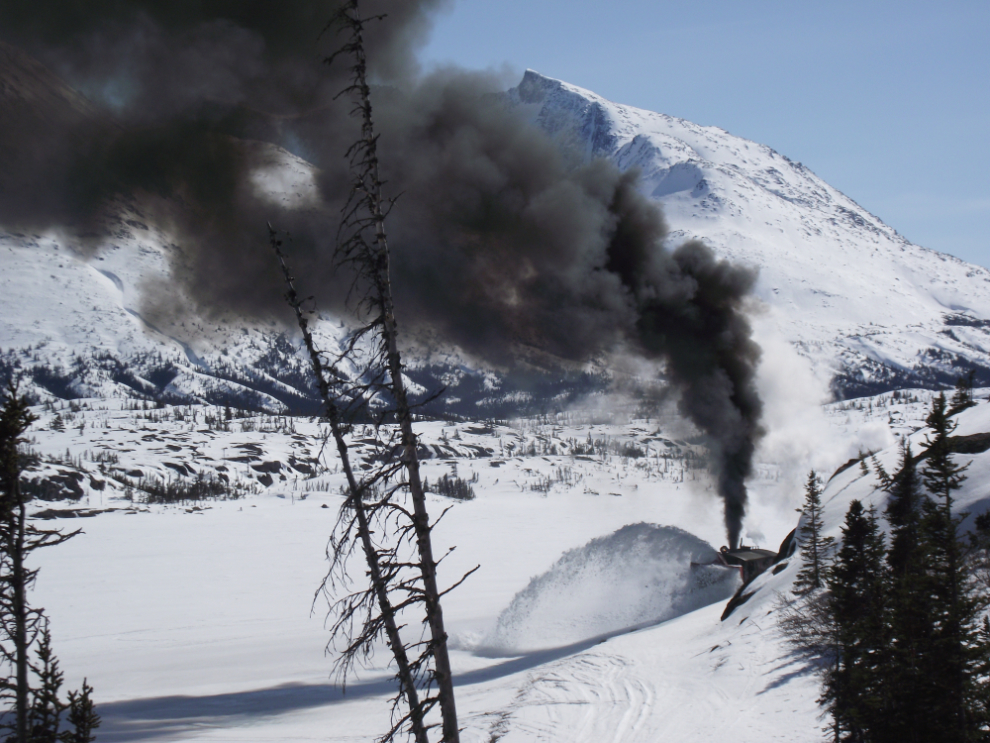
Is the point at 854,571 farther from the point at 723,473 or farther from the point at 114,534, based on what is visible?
the point at 114,534

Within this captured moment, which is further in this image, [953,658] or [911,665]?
[911,665]

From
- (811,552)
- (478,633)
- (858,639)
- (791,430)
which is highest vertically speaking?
(791,430)

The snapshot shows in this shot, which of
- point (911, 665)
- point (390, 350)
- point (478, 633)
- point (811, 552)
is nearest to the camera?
point (390, 350)

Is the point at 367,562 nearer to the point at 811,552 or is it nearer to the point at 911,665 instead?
the point at 911,665

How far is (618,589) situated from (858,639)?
21584 millimetres

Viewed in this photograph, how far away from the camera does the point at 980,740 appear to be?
37.7ft

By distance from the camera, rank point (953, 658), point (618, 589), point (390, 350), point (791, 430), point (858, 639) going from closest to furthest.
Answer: point (390, 350), point (953, 658), point (858, 639), point (618, 589), point (791, 430)

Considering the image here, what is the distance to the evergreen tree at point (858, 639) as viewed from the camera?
12953 mm

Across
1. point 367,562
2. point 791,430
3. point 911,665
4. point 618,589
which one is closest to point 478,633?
point 618,589

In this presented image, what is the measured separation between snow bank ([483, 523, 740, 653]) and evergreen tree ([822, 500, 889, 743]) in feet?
48.9

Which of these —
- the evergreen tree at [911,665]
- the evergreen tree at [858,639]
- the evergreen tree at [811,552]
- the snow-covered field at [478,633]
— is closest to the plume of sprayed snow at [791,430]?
the snow-covered field at [478,633]

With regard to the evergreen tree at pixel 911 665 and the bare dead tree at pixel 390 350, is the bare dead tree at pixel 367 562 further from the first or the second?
the evergreen tree at pixel 911 665

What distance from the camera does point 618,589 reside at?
3600cm

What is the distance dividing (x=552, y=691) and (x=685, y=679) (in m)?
4.38
